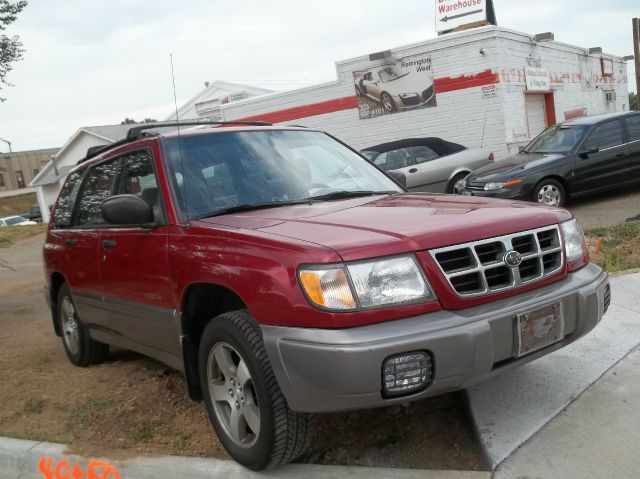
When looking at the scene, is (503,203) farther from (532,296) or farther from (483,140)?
(483,140)

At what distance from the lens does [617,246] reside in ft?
23.0

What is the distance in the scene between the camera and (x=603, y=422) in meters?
3.19

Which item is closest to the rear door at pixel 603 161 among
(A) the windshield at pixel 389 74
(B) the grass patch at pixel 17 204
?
(A) the windshield at pixel 389 74

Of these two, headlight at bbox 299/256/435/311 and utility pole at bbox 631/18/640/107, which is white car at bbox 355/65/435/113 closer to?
utility pole at bbox 631/18/640/107

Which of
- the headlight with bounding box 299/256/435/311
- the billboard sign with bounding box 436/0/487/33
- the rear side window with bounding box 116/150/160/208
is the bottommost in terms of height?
the headlight with bounding box 299/256/435/311

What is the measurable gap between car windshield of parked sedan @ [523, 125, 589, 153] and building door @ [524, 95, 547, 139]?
282 inches

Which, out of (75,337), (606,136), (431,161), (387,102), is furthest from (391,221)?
(387,102)

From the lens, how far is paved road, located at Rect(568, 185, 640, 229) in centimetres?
908

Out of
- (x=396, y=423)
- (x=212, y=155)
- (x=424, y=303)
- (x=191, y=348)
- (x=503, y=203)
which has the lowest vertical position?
(x=396, y=423)

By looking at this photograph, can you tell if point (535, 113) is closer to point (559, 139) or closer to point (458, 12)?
point (458, 12)

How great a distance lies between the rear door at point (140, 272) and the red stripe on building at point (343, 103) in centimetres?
1422

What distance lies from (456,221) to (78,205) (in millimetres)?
3278

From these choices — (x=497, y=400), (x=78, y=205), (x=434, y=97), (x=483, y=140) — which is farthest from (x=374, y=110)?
(x=497, y=400)

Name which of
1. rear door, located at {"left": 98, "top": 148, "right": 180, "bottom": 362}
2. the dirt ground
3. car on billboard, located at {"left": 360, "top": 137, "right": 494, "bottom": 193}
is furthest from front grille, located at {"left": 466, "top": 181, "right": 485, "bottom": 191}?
rear door, located at {"left": 98, "top": 148, "right": 180, "bottom": 362}
